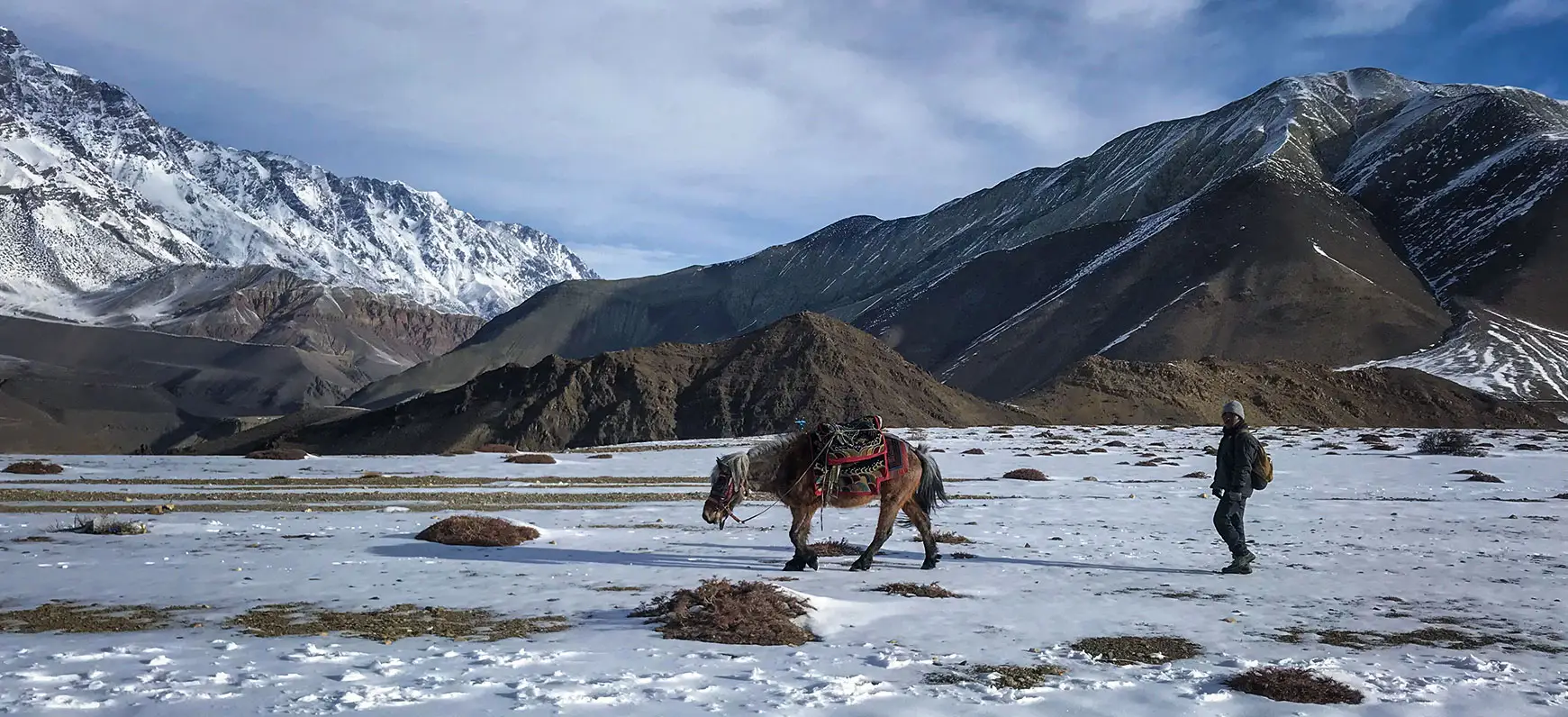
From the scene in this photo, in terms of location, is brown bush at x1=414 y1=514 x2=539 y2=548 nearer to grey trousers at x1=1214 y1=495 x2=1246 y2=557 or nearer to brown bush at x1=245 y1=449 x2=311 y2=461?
grey trousers at x1=1214 y1=495 x2=1246 y2=557

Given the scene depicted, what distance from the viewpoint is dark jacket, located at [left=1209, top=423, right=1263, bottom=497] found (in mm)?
12922

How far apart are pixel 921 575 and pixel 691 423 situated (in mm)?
62275

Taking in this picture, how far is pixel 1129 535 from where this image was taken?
53.6 feet

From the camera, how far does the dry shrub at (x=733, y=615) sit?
27.9ft

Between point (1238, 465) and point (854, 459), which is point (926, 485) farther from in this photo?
point (1238, 465)

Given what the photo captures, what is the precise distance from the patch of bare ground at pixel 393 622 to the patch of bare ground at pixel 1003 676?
3.56 meters

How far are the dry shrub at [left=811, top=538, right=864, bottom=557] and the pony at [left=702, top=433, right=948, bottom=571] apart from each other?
3.43 ft

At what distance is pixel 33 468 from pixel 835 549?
25399 mm

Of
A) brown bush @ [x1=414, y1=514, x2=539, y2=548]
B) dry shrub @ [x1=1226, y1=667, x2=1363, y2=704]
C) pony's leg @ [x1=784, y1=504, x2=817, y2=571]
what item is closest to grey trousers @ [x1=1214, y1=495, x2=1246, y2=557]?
pony's leg @ [x1=784, y1=504, x2=817, y2=571]

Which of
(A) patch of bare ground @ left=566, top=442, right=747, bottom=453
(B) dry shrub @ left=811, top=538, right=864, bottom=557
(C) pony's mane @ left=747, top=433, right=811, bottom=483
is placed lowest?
(B) dry shrub @ left=811, top=538, right=864, bottom=557

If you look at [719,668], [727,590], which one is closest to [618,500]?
[727,590]

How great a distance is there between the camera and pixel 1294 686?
22.7 ft

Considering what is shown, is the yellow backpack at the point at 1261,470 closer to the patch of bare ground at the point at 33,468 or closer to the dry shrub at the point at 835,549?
the dry shrub at the point at 835,549

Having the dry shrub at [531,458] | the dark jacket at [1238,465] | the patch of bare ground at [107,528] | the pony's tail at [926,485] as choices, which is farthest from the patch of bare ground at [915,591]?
the dry shrub at [531,458]
